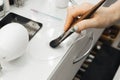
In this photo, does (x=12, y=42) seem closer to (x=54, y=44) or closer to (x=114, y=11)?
(x=54, y=44)

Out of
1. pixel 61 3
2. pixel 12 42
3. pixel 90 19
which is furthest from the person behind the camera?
pixel 61 3

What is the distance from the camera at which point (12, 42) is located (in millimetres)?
500

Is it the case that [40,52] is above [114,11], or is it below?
below

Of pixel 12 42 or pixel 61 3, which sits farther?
pixel 61 3

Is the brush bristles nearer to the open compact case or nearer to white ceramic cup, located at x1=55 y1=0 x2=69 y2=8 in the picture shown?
the open compact case

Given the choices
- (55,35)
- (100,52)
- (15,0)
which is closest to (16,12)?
(15,0)

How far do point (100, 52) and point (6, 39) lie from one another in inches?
27.3

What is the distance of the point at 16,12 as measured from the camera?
0.69m

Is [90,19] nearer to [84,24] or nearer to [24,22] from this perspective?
[84,24]

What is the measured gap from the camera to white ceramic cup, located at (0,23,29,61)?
0.50m

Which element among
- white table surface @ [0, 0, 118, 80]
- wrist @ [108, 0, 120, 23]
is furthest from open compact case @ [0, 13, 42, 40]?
wrist @ [108, 0, 120, 23]

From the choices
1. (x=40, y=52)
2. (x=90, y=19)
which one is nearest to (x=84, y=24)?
(x=90, y=19)

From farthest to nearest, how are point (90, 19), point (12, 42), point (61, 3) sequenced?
point (61, 3) → point (90, 19) → point (12, 42)

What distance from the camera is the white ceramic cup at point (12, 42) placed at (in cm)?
50
